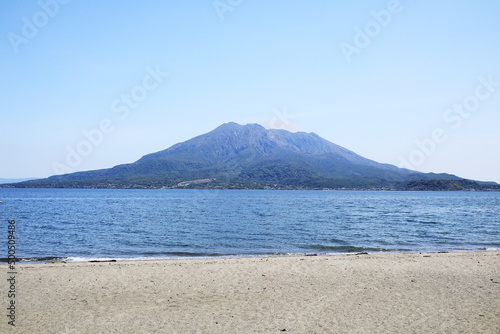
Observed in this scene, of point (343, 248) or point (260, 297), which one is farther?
point (343, 248)

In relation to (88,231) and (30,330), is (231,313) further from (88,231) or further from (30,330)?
(88,231)

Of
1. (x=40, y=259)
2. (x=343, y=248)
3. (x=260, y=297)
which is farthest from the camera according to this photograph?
(x=343, y=248)

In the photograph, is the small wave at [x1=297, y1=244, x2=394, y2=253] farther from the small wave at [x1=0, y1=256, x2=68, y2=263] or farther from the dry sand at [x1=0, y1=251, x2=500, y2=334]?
the small wave at [x1=0, y1=256, x2=68, y2=263]

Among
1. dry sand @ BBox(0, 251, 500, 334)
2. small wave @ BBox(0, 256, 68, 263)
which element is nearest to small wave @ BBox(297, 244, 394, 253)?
dry sand @ BBox(0, 251, 500, 334)

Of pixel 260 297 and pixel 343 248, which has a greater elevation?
pixel 260 297

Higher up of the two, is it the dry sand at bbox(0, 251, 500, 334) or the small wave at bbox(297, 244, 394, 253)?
the dry sand at bbox(0, 251, 500, 334)

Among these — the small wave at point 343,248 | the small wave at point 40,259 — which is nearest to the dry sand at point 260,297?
the small wave at point 40,259

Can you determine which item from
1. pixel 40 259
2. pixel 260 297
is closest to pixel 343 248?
pixel 260 297

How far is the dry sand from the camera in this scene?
9.52m

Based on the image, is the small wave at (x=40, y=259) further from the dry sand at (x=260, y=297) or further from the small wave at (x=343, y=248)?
the small wave at (x=343, y=248)

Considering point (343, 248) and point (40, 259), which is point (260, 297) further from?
point (343, 248)

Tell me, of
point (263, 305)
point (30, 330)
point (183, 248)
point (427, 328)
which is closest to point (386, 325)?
point (427, 328)

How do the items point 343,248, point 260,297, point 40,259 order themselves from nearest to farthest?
point 260,297 → point 40,259 → point 343,248

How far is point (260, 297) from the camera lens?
1215 cm
